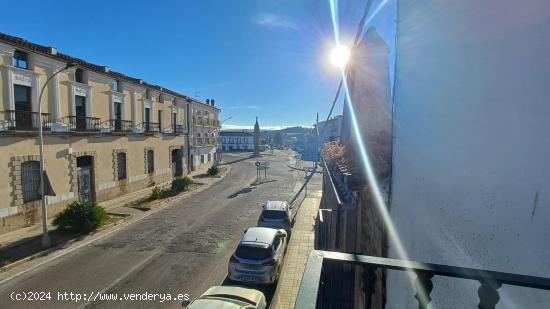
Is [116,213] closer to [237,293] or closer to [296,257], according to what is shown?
[296,257]

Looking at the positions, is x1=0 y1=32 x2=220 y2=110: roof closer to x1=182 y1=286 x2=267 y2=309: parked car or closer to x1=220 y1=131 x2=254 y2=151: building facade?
x1=182 y1=286 x2=267 y2=309: parked car

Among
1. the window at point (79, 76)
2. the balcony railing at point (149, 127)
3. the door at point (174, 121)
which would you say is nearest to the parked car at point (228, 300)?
the window at point (79, 76)

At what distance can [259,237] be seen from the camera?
10359 millimetres

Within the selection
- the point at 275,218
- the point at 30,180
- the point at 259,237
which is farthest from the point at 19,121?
the point at 259,237

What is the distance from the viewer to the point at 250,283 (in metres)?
9.60

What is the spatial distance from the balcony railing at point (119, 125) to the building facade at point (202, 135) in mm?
13437

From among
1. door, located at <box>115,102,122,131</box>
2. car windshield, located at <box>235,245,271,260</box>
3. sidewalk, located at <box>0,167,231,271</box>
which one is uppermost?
door, located at <box>115,102,122,131</box>

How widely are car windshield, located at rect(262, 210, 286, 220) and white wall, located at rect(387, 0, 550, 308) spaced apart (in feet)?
36.6

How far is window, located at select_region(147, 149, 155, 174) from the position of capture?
1097 inches

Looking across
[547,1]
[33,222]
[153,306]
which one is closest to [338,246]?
[153,306]

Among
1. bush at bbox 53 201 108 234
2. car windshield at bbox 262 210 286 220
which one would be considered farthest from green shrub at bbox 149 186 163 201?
car windshield at bbox 262 210 286 220

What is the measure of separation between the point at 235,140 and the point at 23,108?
85.6m

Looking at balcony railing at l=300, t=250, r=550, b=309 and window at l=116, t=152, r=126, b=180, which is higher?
balcony railing at l=300, t=250, r=550, b=309

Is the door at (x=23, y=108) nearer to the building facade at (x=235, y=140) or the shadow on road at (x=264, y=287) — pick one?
the shadow on road at (x=264, y=287)
